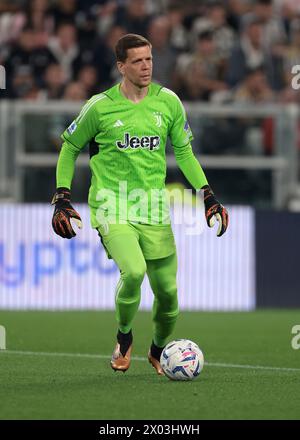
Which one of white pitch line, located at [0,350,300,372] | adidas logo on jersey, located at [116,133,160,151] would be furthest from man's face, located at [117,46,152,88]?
white pitch line, located at [0,350,300,372]

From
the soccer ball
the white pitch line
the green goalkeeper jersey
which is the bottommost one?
the white pitch line

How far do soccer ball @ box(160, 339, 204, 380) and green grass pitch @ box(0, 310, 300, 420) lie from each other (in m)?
0.08

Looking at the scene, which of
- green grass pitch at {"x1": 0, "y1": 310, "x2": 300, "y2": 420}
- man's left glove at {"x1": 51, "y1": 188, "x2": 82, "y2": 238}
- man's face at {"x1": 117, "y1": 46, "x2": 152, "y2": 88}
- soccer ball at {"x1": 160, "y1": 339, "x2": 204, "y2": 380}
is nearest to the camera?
green grass pitch at {"x1": 0, "y1": 310, "x2": 300, "y2": 420}

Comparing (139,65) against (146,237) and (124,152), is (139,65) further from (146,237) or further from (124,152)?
(146,237)

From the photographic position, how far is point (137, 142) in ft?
30.6

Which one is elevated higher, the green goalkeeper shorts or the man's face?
the man's face

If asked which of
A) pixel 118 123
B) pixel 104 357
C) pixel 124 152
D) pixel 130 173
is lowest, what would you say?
pixel 104 357

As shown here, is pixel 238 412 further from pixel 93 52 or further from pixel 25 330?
pixel 93 52

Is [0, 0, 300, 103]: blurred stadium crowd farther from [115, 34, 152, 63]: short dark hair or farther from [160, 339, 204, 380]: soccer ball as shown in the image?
[160, 339, 204, 380]: soccer ball

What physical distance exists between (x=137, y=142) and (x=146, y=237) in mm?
695

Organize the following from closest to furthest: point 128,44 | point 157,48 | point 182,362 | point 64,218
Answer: point 182,362, point 64,218, point 128,44, point 157,48

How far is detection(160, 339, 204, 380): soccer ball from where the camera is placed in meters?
9.02


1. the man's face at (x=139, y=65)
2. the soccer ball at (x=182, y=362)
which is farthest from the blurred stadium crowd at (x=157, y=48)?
the soccer ball at (x=182, y=362)

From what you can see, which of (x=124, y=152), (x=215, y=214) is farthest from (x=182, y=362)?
(x=124, y=152)
